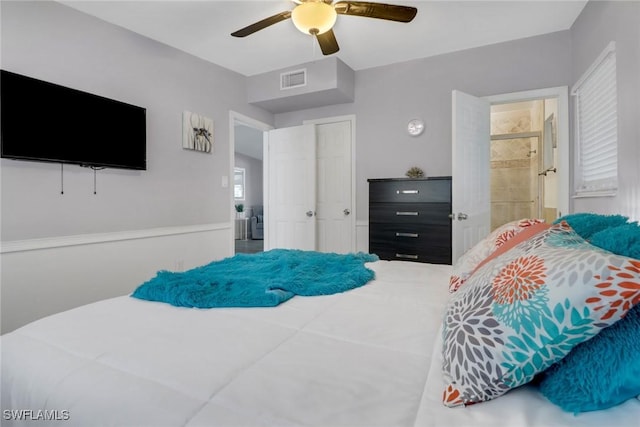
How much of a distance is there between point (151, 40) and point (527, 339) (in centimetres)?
355

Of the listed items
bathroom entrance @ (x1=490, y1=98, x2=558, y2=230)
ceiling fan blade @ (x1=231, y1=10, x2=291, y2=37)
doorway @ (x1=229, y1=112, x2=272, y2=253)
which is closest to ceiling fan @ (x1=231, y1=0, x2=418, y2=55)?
ceiling fan blade @ (x1=231, y1=10, x2=291, y2=37)

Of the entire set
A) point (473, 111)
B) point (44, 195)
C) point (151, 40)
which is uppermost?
point (151, 40)

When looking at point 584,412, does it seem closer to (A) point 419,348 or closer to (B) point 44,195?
(A) point 419,348

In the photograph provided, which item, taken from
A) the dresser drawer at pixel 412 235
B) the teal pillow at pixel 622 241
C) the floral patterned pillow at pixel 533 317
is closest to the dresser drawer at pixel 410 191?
the dresser drawer at pixel 412 235

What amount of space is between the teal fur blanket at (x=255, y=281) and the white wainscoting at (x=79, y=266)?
1.36 meters

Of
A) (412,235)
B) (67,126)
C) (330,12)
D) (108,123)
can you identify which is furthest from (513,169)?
(67,126)

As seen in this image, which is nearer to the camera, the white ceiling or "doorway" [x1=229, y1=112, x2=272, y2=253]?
the white ceiling

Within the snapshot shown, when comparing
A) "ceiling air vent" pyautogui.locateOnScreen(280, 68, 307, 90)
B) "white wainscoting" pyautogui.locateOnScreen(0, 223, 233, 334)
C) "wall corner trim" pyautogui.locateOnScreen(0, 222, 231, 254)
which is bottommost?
"white wainscoting" pyautogui.locateOnScreen(0, 223, 233, 334)

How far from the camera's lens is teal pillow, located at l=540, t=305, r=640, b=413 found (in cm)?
55

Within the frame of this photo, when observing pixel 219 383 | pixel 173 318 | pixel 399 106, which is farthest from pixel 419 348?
pixel 399 106

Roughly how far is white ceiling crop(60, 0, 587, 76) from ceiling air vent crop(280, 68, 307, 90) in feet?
0.36

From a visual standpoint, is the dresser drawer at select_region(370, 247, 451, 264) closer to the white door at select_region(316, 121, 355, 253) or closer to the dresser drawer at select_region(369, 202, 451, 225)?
the dresser drawer at select_region(369, 202, 451, 225)

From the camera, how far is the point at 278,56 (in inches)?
136

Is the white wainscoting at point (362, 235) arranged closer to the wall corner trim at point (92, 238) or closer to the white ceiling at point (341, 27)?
the wall corner trim at point (92, 238)
